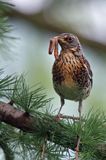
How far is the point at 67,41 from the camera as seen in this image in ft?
7.40

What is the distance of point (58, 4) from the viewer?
11.1 feet

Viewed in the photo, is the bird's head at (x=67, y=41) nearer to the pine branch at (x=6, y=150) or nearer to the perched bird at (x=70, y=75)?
the perched bird at (x=70, y=75)

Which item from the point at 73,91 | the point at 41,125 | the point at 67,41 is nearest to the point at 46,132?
the point at 41,125

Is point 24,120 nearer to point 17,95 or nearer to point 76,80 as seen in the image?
point 17,95

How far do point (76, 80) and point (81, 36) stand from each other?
120 centimetres

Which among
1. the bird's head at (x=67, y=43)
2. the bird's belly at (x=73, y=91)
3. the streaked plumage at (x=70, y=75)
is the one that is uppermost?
the bird's head at (x=67, y=43)

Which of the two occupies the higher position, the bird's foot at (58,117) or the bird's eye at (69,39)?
the bird's eye at (69,39)

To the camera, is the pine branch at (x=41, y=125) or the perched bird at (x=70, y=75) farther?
the perched bird at (x=70, y=75)

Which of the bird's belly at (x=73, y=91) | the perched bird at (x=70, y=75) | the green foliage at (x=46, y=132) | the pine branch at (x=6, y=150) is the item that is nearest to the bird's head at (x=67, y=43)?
the perched bird at (x=70, y=75)

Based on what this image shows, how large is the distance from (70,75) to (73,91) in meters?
0.06

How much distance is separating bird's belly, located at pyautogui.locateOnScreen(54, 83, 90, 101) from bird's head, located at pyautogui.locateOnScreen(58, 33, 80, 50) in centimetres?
15

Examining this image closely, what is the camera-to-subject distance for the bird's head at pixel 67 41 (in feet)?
7.30

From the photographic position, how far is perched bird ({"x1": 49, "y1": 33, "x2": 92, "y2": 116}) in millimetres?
A: 2215

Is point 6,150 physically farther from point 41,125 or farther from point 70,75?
point 70,75
